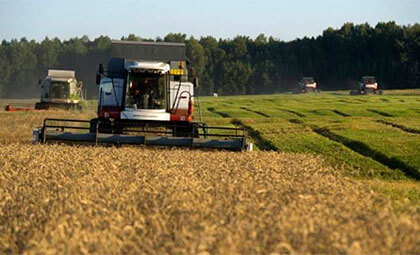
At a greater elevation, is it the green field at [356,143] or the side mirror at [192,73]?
the side mirror at [192,73]

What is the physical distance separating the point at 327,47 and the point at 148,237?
139 meters

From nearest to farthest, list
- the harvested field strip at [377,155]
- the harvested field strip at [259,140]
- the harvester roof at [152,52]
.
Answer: the harvested field strip at [377,155] < the harvester roof at [152,52] < the harvested field strip at [259,140]

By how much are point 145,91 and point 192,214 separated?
58.1 ft

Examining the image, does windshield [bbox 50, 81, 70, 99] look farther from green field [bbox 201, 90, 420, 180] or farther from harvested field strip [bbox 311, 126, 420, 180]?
harvested field strip [bbox 311, 126, 420, 180]

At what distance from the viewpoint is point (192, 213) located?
335 inches

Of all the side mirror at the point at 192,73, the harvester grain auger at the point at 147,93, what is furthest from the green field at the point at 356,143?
the side mirror at the point at 192,73

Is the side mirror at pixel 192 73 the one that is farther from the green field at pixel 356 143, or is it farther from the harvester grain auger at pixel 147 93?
the green field at pixel 356 143

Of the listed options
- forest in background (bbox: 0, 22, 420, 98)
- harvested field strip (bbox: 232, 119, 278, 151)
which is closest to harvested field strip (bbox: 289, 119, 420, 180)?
harvested field strip (bbox: 232, 119, 278, 151)

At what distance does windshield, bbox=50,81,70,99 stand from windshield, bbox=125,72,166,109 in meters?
35.3

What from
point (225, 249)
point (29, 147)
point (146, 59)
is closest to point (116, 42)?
point (146, 59)

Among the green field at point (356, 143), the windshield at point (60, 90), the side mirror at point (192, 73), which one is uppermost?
the side mirror at point (192, 73)

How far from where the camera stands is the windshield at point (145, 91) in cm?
2569

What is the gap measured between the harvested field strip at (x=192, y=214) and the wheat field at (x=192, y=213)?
14 millimetres

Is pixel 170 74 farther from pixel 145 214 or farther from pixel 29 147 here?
pixel 145 214
